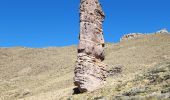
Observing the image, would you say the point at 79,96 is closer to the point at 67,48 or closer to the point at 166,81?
the point at 166,81

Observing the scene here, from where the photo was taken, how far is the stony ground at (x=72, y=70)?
1166 inches

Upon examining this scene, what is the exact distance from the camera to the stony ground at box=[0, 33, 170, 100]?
2962 centimetres

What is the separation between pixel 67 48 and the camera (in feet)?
378

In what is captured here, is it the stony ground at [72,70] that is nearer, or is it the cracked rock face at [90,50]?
the stony ground at [72,70]

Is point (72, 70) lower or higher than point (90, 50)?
higher

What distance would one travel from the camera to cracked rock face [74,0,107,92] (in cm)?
3391

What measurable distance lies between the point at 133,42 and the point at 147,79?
68.9 metres

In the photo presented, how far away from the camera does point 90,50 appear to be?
115ft

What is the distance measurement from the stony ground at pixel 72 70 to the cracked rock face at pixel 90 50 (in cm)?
118

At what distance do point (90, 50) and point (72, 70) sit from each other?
39409 mm

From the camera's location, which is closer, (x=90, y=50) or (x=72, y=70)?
(x=90, y=50)

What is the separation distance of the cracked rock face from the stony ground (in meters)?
1.18

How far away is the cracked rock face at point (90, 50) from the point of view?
111 feet

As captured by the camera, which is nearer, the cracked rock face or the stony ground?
the stony ground
